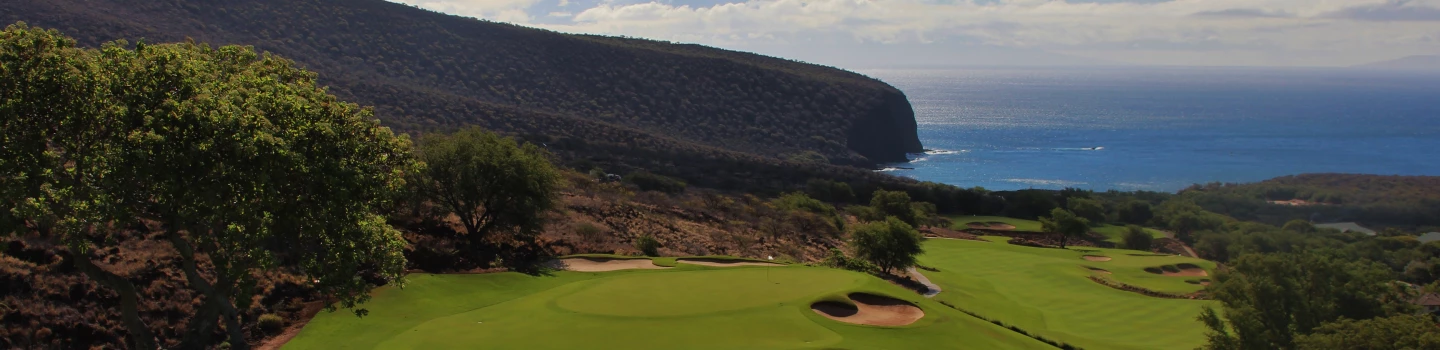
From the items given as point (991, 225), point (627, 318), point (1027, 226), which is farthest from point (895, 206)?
point (627, 318)

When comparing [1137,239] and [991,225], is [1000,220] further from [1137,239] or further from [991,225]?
[1137,239]

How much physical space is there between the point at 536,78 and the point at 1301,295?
98.2m

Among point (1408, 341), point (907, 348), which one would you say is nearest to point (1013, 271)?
point (1408, 341)

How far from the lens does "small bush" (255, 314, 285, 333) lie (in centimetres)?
1659

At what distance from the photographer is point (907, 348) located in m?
18.7

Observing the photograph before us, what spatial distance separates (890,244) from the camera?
34.4m

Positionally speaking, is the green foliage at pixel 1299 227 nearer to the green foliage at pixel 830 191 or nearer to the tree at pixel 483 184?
the green foliage at pixel 830 191

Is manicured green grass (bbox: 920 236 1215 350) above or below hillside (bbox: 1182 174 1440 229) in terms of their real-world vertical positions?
above

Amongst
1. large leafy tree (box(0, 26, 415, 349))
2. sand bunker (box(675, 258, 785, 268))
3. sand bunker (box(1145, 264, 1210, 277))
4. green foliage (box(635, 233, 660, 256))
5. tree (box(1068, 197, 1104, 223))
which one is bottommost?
tree (box(1068, 197, 1104, 223))

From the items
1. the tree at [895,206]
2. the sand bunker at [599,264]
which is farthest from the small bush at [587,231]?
the tree at [895,206]

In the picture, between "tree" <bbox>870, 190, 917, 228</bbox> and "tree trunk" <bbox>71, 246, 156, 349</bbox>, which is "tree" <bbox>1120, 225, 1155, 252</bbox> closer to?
"tree" <bbox>870, 190, 917, 228</bbox>

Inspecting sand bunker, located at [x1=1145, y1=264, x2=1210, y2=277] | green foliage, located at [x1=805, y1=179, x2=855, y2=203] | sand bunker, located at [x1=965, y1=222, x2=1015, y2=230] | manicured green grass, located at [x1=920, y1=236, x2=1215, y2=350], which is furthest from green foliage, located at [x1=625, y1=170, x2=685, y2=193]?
sand bunker, located at [x1=1145, y1=264, x2=1210, y2=277]

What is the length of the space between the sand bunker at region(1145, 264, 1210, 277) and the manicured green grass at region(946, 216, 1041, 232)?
2420 centimetres

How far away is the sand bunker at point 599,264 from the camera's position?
2644 cm
